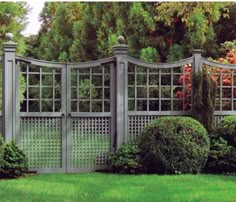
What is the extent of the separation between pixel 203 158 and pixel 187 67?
2392 millimetres

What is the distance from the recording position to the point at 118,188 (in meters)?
7.40

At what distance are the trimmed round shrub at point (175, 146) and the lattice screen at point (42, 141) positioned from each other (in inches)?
57.7

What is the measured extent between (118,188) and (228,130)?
8.77 feet

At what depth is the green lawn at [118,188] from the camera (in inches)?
263

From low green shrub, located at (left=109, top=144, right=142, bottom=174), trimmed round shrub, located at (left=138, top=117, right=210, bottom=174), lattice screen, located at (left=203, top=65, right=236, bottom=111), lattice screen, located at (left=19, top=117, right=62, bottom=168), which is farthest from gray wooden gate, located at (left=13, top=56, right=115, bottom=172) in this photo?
lattice screen, located at (left=203, top=65, right=236, bottom=111)

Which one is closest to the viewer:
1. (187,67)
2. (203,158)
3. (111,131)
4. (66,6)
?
(203,158)

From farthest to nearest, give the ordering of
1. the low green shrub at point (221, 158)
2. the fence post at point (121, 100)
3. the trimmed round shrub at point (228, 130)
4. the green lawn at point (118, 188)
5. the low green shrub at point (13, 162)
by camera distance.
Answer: the fence post at point (121, 100)
the trimmed round shrub at point (228, 130)
the low green shrub at point (221, 158)
the low green shrub at point (13, 162)
the green lawn at point (118, 188)

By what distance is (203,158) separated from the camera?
881 centimetres

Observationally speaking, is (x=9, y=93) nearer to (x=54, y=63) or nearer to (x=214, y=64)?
(x=54, y=63)

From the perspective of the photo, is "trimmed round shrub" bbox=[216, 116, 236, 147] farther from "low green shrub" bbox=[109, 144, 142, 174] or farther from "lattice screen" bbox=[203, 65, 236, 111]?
"low green shrub" bbox=[109, 144, 142, 174]

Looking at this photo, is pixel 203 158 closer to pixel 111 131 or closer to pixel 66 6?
pixel 111 131

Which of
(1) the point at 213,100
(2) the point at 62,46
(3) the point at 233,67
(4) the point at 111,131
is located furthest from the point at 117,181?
(2) the point at 62,46

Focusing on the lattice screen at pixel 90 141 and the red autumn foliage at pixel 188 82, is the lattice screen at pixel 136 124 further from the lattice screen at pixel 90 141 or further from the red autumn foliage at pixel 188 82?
the red autumn foliage at pixel 188 82

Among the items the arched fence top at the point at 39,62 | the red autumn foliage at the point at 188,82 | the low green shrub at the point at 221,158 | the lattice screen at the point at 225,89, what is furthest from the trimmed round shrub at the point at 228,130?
the arched fence top at the point at 39,62
